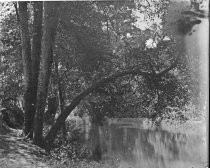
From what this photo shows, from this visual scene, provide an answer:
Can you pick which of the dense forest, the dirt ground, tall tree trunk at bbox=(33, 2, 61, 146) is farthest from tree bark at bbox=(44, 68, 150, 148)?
the dirt ground

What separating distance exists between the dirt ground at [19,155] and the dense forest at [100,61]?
66.0 inches

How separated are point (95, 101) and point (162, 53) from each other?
18.1 ft

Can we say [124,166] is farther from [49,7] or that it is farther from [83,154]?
[49,7]

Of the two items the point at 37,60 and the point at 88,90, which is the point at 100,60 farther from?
the point at 37,60

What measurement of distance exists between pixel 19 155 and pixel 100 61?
28.1 feet

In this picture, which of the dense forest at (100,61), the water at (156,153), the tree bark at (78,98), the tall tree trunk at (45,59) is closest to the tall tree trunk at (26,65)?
the dense forest at (100,61)

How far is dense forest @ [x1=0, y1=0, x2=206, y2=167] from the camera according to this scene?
1790cm

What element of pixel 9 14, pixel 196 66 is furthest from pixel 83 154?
pixel 9 14

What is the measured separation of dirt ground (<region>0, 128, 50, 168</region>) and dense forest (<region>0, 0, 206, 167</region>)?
168cm

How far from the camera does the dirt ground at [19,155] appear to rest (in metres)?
11.9

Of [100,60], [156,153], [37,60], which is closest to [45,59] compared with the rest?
[37,60]

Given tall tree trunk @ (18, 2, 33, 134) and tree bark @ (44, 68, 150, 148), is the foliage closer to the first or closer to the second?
tall tree trunk @ (18, 2, 33, 134)

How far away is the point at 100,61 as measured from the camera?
20.6m

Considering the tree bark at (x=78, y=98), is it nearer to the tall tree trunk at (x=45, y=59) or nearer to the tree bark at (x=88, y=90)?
the tree bark at (x=88, y=90)
